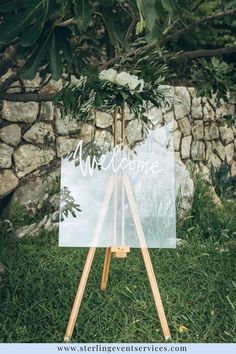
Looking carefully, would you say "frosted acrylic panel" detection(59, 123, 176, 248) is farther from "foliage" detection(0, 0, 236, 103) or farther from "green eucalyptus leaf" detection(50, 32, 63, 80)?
"green eucalyptus leaf" detection(50, 32, 63, 80)

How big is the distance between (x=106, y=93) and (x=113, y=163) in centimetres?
37

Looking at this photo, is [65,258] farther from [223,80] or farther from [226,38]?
[226,38]

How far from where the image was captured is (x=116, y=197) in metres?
3.30

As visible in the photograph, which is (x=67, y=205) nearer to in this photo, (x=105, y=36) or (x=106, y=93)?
(x=106, y=93)

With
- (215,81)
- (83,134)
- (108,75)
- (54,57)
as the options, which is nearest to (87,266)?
(83,134)

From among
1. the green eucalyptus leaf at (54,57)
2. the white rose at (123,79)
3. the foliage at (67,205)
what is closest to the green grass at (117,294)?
the foliage at (67,205)

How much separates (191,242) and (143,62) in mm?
1152

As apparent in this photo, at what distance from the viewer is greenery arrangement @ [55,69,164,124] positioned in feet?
10.3

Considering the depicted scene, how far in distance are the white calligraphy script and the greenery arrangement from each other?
0.77 ft

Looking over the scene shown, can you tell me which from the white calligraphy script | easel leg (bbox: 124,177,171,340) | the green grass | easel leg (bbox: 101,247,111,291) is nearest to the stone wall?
the white calligraphy script

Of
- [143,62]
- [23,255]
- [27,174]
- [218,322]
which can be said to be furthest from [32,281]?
[143,62]

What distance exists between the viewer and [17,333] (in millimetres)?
3285

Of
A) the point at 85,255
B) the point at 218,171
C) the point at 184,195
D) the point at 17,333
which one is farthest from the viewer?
the point at 218,171
